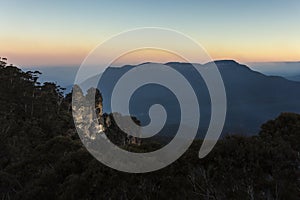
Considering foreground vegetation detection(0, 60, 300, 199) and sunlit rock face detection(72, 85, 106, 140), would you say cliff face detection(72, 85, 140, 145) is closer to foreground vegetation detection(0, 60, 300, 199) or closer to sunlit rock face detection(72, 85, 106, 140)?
sunlit rock face detection(72, 85, 106, 140)

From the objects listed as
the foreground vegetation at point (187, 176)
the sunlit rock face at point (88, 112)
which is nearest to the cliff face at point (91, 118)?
the sunlit rock face at point (88, 112)

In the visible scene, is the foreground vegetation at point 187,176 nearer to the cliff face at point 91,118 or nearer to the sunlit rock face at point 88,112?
the cliff face at point 91,118

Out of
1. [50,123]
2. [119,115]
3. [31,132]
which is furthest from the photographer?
[119,115]

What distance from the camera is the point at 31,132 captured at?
27266 mm

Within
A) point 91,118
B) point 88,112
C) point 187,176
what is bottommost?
point 91,118

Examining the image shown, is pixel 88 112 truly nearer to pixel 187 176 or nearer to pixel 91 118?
pixel 91 118

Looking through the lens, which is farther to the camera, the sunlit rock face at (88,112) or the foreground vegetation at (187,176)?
the sunlit rock face at (88,112)

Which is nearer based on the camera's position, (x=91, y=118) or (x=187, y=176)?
(x=187, y=176)

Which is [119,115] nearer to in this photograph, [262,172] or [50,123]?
[50,123]

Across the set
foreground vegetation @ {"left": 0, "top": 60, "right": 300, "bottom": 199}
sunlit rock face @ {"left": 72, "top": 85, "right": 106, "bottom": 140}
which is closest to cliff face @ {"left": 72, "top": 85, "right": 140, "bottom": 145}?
sunlit rock face @ {"left": 72, "top": 85, "right": 106, "bottom": 140}

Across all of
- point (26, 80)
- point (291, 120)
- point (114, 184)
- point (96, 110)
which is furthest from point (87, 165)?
point (26, 80)

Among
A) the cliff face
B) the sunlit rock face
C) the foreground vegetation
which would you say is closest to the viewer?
the foreground vegetation

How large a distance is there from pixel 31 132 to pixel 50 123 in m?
5.69

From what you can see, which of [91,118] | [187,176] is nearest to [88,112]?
[91,118]
